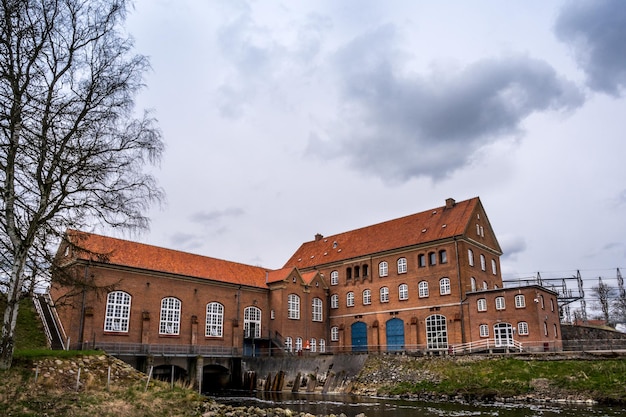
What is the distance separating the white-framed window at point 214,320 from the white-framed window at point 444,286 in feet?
55.8

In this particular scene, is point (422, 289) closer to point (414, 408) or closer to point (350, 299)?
point (350, 299)

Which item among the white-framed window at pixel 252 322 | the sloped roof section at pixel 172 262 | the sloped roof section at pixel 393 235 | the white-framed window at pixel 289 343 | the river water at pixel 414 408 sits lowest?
the river water at pixel 414 408

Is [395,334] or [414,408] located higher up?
[395,334]

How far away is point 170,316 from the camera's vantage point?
34.7 m

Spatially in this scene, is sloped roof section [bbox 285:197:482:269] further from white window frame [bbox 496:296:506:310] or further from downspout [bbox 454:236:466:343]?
white window frame [bbox 496:296:506:310]

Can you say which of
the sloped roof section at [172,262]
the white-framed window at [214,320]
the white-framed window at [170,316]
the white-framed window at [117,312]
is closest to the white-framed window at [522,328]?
the sloped roof section at [172,262]

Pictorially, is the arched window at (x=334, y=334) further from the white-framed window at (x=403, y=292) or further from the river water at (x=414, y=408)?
the river water at (x=414, y=408)

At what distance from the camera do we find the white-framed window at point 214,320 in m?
36.8

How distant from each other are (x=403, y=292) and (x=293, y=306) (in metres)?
9.36

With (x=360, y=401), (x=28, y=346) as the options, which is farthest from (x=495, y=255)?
(x=28, y=346)

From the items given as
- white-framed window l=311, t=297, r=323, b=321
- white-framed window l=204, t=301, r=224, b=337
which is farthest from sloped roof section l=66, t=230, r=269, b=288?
white-framed window l=311, t=297, r=323, b=321

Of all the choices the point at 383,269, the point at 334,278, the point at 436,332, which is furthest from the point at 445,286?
the point at 334,278

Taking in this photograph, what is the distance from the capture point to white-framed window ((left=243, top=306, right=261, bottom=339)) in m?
39.5

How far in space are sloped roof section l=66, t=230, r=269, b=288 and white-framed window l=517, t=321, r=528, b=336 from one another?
791 inches
